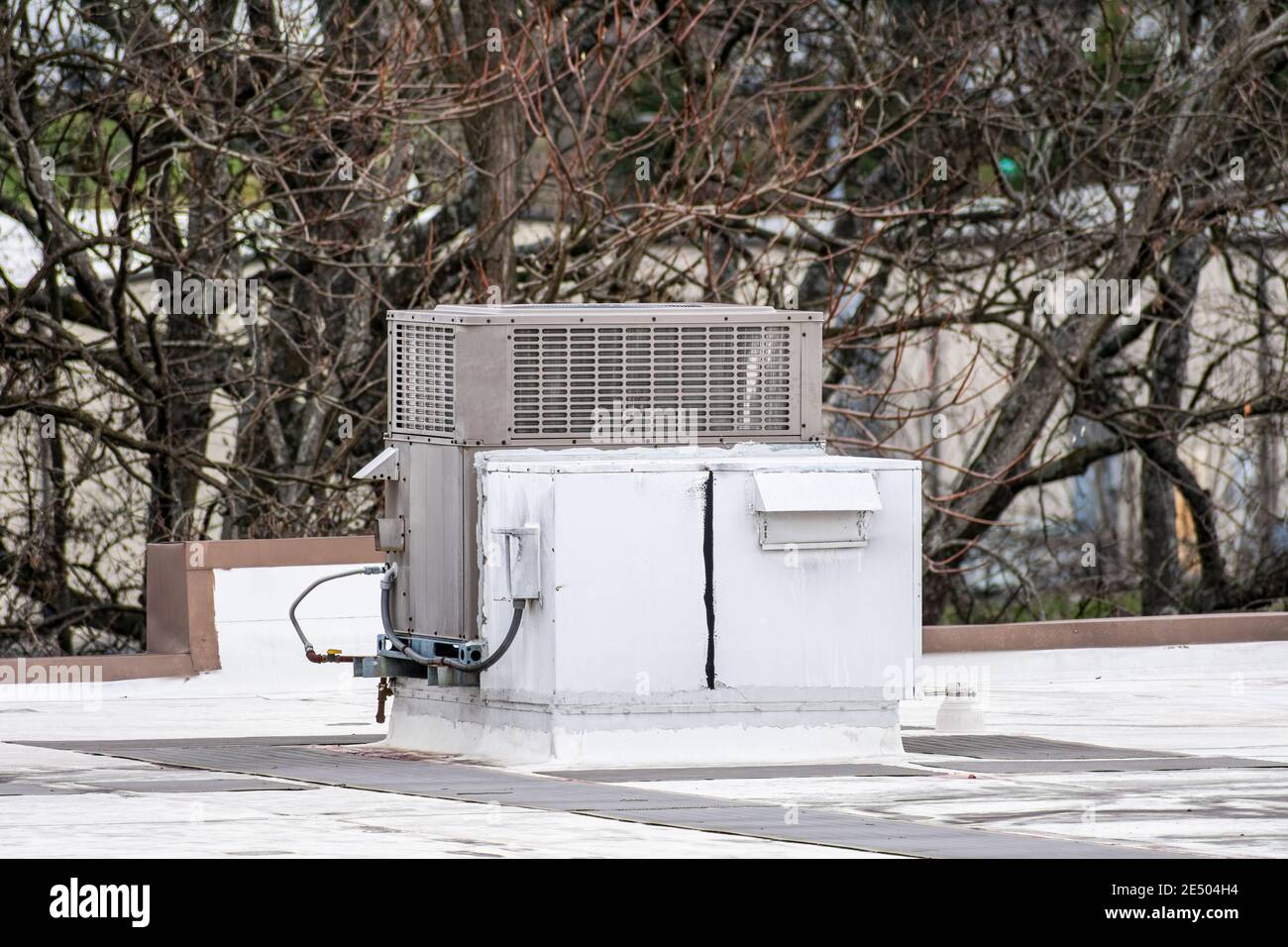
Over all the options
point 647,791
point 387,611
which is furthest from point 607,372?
point 647,791

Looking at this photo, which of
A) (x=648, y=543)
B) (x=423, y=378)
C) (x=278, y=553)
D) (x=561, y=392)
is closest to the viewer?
(x=648, y=543)

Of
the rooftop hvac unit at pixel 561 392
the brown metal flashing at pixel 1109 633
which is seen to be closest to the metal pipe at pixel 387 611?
the rooftop hvac unit at pixel 561 392

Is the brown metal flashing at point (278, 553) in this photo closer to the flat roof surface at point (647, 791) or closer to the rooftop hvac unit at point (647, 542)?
the flat roof surface at point (647, 791)

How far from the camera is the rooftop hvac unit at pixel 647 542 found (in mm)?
10781

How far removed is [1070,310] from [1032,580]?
3774 mm

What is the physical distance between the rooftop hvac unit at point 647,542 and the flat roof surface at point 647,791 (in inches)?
12.3

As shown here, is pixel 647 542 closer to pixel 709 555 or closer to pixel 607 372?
pixel 709 555

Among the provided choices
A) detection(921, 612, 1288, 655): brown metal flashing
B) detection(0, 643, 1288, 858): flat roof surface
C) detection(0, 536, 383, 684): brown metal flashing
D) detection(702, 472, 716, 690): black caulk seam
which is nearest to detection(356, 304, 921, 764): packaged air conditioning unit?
detection(702, 472, 716, 690): black caulk seam

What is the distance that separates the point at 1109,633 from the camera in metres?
16.6

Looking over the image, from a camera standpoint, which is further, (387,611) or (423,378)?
(387,611)

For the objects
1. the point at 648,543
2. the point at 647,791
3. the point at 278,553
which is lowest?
the point at 647,791

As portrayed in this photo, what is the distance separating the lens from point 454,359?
36.4 ft

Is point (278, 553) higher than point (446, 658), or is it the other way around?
point (278, 553)

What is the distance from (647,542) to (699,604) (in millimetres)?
398
